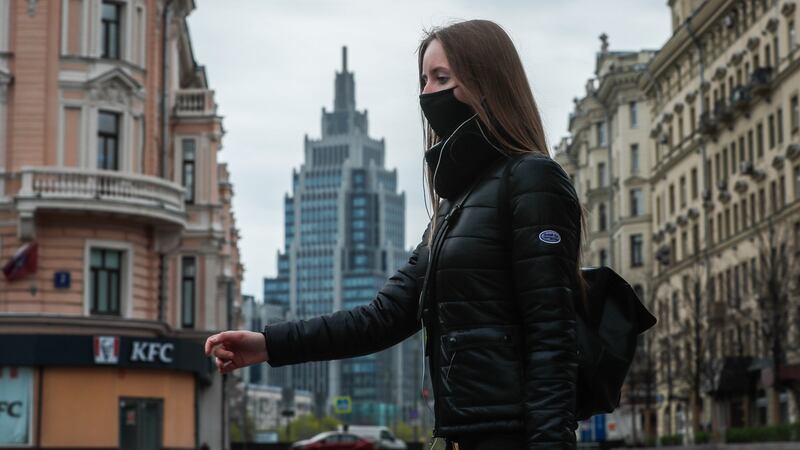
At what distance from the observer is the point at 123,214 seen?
38.9m

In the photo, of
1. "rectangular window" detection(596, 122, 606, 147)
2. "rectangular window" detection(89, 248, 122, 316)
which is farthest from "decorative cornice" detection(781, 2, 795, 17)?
"rectangular window" detection(596, 122, 606, 147)

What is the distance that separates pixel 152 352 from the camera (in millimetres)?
39625

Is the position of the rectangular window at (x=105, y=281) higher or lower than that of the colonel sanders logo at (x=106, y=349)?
higher

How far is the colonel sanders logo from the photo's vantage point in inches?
1502

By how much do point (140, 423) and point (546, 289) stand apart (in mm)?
36659

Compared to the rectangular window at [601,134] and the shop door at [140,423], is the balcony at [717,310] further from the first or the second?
the rectangular window at [601,134]

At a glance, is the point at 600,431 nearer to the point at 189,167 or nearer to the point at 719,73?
the point at 719,73

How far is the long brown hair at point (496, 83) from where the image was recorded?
4324mm

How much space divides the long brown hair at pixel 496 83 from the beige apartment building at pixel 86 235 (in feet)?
113

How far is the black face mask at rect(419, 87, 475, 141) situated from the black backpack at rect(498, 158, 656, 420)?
24 centimetres

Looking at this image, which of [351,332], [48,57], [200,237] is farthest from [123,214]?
[351,332]

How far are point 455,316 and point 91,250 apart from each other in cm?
3589

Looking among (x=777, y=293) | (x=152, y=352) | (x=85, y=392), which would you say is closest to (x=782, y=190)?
(x=777, y=293)

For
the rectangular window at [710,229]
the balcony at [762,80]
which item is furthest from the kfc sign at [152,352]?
the rectangular window at [710,229]
